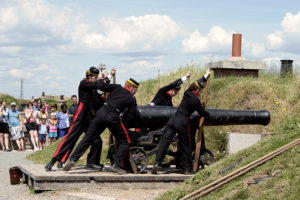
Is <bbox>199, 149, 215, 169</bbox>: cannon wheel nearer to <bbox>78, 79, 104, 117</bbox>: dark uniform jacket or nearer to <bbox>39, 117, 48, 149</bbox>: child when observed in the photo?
<bbox>78, 79, 104, 117</bbox>: dark uniform jacket

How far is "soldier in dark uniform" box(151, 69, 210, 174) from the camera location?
10.4 m

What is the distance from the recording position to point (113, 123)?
995cm

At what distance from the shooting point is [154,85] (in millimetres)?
21359

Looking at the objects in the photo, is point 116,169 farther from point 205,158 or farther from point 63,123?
point 63,123

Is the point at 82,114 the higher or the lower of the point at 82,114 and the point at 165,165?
the higher

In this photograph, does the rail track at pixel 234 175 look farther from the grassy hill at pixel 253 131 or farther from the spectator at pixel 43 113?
the spectator at pixel 43 113

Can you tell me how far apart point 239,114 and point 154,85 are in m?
9.90

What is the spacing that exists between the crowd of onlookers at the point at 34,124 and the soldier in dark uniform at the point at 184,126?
334 inches

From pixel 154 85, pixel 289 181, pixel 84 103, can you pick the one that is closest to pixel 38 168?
pixel 84 103

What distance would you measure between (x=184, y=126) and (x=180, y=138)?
0.24m

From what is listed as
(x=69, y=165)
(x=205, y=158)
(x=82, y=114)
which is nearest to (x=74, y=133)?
(x=82, y=114)

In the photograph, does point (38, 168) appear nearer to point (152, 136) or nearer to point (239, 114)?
point (152, 136)

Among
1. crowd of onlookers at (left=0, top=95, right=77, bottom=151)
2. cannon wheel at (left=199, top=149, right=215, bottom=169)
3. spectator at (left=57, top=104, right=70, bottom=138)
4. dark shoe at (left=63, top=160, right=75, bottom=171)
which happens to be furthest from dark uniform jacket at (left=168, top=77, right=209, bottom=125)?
spectator at (left=57, top=104, right=70, bottom=138)

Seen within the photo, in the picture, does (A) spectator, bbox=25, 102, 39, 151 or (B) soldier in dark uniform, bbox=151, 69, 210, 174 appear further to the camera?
(A) spectator, bbox=25, 102, 39, 151
